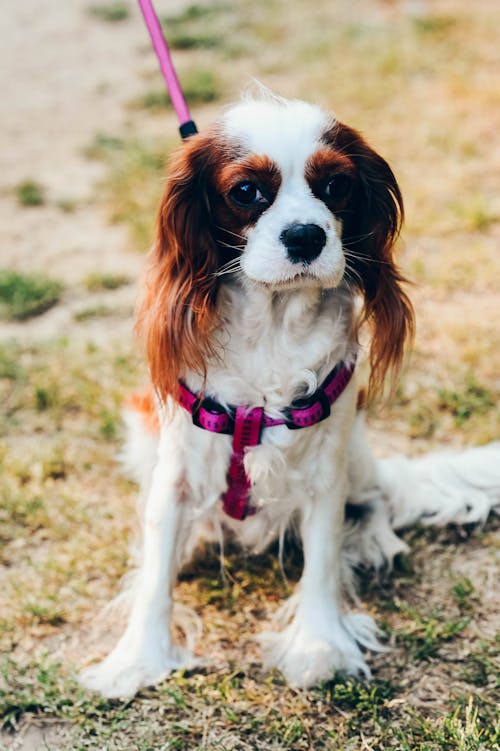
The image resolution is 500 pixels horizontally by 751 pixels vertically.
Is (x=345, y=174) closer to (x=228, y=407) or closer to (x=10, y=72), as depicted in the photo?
(x=228, y=407)

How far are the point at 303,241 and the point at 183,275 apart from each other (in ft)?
1.21

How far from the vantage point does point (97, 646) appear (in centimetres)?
277

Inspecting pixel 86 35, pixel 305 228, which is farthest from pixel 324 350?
pixel 86 35

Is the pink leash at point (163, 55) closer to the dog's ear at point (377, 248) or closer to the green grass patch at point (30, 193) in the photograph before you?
the dog's ear at point (377, 248)

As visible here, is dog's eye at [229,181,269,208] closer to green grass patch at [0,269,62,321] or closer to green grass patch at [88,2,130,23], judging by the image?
green grass patch at [0,269,62,321]

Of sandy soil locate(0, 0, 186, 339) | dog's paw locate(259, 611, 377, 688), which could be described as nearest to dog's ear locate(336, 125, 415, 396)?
dog's paw locate(259, 611, 377, 688)

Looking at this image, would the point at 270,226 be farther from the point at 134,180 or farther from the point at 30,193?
the point at 30,193

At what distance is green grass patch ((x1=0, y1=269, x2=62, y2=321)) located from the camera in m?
4.52

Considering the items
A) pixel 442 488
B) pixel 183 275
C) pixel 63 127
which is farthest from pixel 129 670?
pixel 63 127

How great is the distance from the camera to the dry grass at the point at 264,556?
2449 millimetres

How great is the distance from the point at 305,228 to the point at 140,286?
23.1 inches

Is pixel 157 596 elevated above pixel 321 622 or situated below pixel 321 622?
above

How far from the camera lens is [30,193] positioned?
5750mm

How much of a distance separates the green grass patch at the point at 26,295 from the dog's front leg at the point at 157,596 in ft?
6.93
